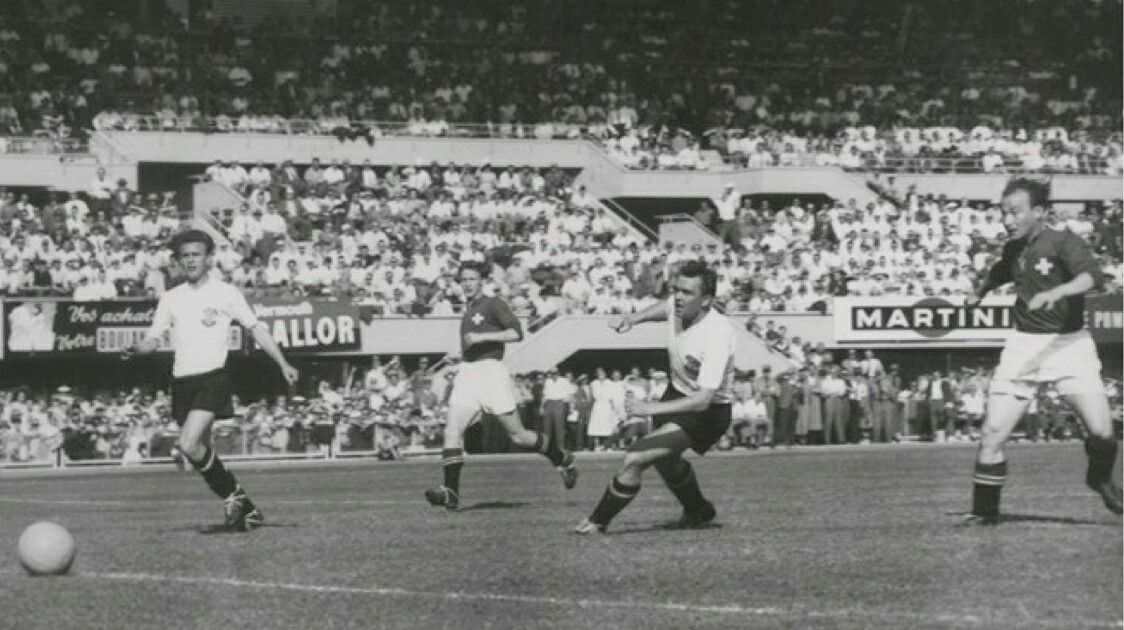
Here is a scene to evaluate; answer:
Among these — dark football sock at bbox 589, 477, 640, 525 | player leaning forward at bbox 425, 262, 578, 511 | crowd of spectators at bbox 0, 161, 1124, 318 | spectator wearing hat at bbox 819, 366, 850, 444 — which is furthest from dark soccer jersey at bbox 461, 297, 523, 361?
spectator wearing hat at bbox 819, 366, 850, 444

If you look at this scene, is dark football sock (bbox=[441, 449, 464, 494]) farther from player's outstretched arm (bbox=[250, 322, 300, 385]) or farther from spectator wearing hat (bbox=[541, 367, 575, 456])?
spectator wearing hat (bbox=[541, 367, 575, 456])

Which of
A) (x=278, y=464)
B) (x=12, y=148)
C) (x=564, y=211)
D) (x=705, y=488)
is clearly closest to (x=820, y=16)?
(x=564, y=211)

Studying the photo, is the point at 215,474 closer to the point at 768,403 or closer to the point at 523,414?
the point at 523,414

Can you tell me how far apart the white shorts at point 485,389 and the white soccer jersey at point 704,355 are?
13.1ft

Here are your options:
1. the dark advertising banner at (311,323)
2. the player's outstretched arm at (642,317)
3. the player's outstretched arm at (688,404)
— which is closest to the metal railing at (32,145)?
the dark advertising banner at (311,323)

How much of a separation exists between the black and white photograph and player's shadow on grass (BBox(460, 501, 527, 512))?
29 cm

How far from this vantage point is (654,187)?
156 ft

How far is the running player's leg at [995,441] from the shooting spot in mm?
12055

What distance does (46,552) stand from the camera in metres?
10.8

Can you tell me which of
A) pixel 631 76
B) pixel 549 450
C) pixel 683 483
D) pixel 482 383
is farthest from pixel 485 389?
pixel 631 76

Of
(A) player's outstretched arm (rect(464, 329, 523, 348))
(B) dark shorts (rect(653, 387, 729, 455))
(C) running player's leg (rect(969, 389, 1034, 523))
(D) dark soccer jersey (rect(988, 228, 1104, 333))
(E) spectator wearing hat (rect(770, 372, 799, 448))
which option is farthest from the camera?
(E) spectator wearing hat (rect(770, 372, 799, 448))

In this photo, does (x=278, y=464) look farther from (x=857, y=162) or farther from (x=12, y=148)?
(x=857, y=162)

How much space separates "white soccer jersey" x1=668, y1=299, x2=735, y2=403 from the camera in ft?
39.3

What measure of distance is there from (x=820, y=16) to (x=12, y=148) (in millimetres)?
25773
